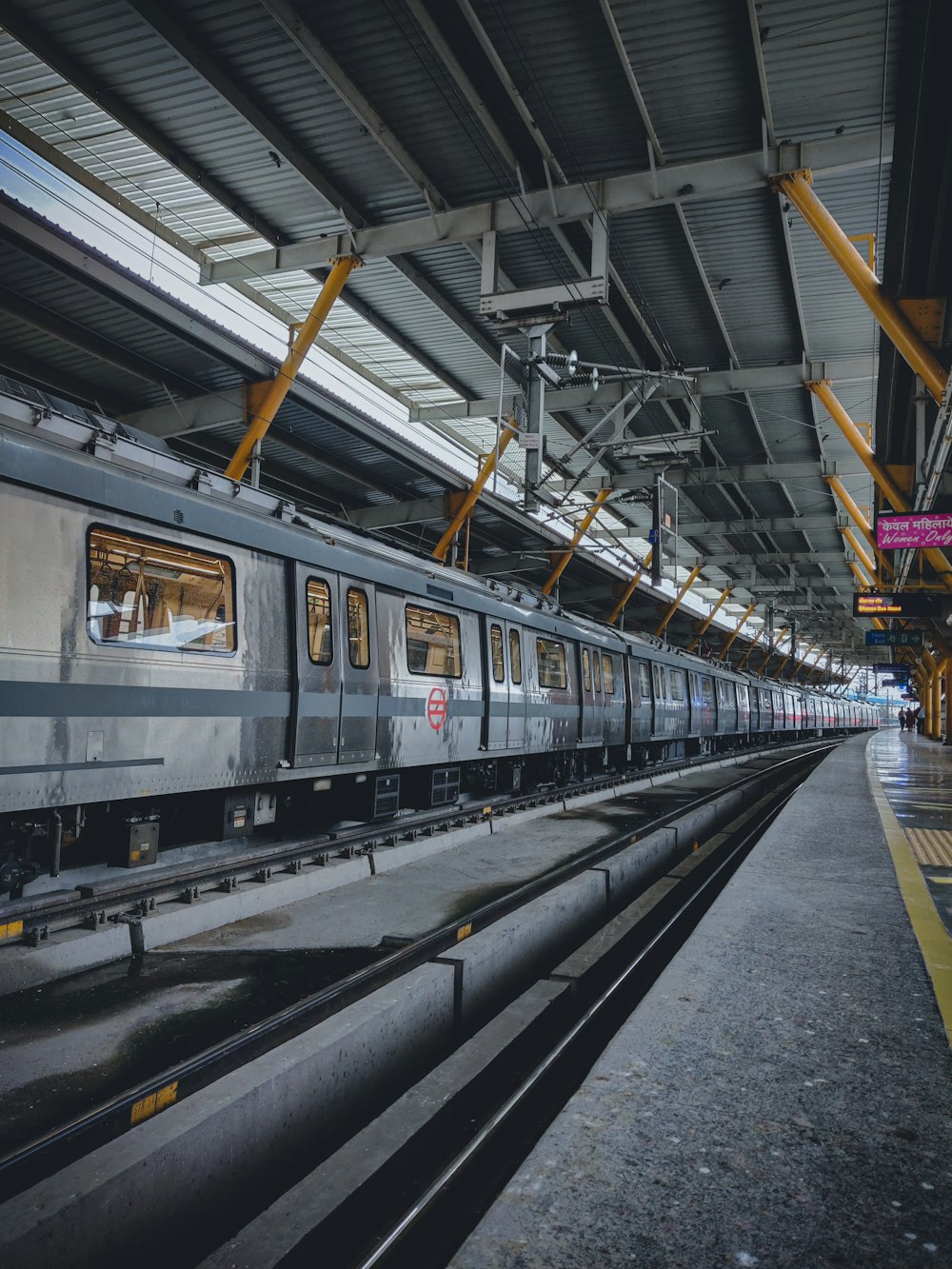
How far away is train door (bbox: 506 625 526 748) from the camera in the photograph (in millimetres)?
11203

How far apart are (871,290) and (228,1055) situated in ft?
32.1

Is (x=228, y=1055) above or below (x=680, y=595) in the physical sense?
below

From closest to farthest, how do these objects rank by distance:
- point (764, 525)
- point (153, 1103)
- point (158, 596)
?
point (153, 1103)
point (158, 596)
point (764, 525)

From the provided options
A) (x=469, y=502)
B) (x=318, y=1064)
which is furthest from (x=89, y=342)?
(x=318, y=1064)

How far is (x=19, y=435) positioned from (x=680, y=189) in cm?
841

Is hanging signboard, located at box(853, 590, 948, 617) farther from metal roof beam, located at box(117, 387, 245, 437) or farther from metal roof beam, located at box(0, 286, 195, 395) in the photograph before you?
metal roof beam, located at box(0, 286, 195, 395)

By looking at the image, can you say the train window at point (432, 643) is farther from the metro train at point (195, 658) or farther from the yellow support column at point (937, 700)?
the yellow support column at point (937, 700)

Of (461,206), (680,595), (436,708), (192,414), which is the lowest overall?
(436,708)

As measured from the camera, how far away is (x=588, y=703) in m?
14.4

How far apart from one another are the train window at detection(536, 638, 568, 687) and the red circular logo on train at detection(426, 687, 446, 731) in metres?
3.18

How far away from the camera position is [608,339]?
14883 mm

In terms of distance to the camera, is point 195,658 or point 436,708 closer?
point 195,658

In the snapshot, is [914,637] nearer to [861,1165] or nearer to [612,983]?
[612,983]

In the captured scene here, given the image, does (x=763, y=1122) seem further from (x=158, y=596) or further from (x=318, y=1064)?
(x=158, y=596)
